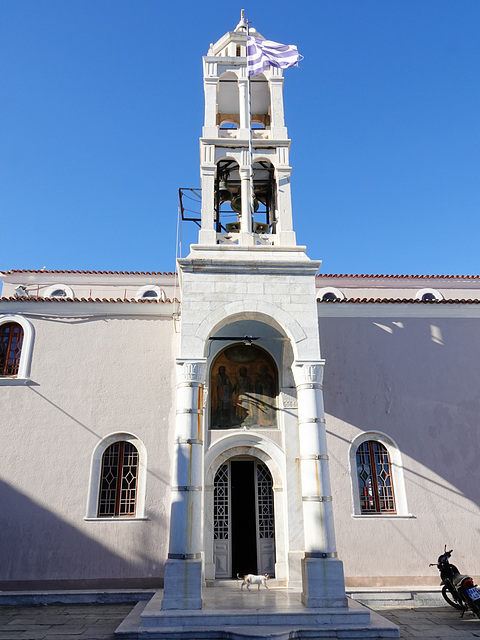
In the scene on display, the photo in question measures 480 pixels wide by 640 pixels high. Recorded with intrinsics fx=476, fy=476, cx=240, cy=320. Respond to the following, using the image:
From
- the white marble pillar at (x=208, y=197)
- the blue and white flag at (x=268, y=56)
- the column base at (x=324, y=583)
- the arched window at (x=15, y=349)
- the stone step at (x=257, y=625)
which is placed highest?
the blue and white flag at (x=268, y=56)

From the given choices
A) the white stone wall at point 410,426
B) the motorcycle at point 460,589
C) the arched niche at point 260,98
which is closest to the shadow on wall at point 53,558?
the white stone wall at point 410,426

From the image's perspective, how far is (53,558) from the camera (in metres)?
10.3

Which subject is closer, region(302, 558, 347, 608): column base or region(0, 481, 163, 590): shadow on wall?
region(302, 558, 347, 608): column base

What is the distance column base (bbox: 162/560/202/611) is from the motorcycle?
15.3 ft

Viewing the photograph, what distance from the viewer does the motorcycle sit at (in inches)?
321

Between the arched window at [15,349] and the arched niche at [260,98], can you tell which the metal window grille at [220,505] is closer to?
the arched window at [15,349]

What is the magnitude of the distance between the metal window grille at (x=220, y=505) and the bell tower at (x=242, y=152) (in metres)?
5.41

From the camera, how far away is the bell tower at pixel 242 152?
35.2 ft

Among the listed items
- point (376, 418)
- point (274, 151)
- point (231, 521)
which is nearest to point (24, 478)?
point (231, 521)

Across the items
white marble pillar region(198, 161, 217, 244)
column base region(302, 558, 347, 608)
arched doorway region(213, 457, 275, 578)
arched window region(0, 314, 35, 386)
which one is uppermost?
white marble pillar region(198, 161, 217, 244)

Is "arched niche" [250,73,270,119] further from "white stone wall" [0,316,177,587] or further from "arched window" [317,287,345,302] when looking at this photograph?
"arched window" [317,287,345,302]

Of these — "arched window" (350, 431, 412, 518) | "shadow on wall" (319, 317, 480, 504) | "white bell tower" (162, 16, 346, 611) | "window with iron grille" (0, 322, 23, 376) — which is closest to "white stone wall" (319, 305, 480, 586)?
"shadow on wall" (319, 317, 480, 504)

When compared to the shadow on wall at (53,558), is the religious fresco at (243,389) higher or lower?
higher

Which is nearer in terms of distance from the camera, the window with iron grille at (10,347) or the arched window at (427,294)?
the window with iron grille at (10,347)
